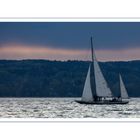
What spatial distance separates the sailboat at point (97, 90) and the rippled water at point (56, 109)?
0.14m

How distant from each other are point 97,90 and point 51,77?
909 mm

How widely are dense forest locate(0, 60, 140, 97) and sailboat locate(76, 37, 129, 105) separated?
8 centimetres

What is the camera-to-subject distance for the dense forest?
1582 centimetres

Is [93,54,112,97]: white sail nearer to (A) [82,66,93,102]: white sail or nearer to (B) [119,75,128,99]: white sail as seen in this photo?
(A) [82,66,93,102]: white sail

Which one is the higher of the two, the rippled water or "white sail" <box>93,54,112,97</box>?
"white sail" <box>93,54,112,97</box>

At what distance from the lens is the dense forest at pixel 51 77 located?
51.9ft

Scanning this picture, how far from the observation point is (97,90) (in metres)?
16.5

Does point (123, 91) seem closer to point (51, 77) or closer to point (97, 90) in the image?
point (97, 90)

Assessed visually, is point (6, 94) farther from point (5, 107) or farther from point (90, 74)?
point (90, 74)

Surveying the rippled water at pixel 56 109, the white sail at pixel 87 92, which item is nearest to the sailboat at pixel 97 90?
the white sail at pixel 87 92

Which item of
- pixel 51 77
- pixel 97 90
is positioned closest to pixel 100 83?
pixel 97 90

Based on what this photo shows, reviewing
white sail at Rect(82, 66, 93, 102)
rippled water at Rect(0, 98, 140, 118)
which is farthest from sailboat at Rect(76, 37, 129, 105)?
rippled water at Rect(0, 98, 140, 118)

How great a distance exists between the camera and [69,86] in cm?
1586
